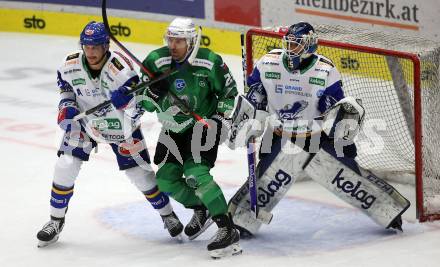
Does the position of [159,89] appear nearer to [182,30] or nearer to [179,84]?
[179,84]

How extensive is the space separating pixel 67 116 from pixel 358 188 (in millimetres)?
1540

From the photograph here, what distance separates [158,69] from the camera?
561 cm

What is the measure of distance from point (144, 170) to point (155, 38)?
194 inches

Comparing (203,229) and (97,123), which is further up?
(97,123)

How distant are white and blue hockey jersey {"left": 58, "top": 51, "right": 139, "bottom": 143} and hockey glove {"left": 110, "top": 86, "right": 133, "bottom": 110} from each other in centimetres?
4

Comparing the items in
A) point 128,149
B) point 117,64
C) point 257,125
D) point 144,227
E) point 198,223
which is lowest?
point 144,227

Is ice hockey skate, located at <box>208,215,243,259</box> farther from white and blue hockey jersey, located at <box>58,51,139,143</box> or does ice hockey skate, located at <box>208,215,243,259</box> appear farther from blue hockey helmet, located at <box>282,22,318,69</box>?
blue hockey helmet, located at <box>282,22,318,69</box>

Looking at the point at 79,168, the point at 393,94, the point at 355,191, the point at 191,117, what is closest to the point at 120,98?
the point at 191,117

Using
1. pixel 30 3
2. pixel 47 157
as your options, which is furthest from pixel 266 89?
pixel 30 3

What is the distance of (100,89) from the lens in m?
5.65

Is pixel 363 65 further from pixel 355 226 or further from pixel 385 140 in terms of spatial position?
pixel 355 226

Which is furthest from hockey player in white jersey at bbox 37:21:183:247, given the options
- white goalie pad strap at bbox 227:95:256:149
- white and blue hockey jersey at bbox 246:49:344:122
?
white and blue hockey jersey at bbox 246:49:344:122

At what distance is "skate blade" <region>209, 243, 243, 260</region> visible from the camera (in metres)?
5.47

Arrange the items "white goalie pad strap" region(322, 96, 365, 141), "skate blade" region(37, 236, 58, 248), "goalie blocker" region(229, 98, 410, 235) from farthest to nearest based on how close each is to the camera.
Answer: "skate blade" region(37, 236, 58, 248) < "goalie blocker" region(229, 98, 410, 235) < "white goalie pad strap" region(322, 96, 365, 141)
